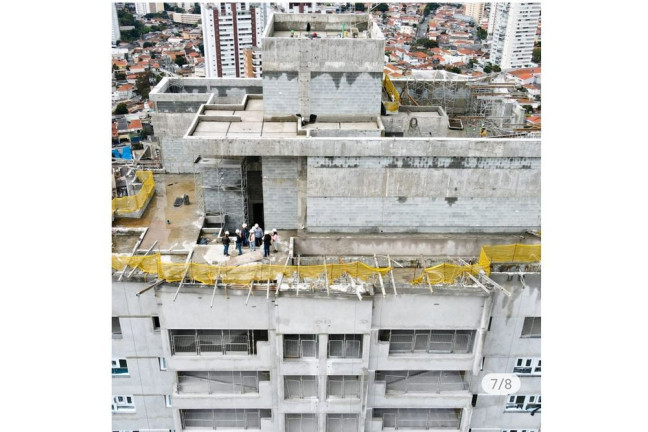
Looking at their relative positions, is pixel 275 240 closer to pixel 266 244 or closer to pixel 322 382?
pixel 266 244

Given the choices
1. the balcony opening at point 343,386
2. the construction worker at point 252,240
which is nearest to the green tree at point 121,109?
the construction worker at point 252,240

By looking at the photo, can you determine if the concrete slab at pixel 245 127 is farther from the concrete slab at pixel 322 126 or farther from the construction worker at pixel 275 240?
the construction worker at pixel 275 240

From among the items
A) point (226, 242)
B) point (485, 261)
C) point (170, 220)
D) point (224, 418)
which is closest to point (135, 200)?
point (170, 220)

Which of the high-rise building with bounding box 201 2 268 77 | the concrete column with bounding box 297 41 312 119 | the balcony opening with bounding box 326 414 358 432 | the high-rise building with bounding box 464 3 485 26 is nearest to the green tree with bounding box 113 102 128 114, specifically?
the high-rise building with bounding box 201 2 268 77

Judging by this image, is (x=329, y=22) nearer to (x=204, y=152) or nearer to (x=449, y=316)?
(x=204, y=152)

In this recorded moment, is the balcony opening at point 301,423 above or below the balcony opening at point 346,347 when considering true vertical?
below

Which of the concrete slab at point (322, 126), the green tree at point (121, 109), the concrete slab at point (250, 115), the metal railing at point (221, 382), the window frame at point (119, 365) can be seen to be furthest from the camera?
the green tree at point (121, 109)

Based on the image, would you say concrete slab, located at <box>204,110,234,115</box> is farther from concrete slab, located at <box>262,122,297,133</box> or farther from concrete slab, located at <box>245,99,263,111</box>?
concrete slab, located at <box>262,122,297,133</box>
